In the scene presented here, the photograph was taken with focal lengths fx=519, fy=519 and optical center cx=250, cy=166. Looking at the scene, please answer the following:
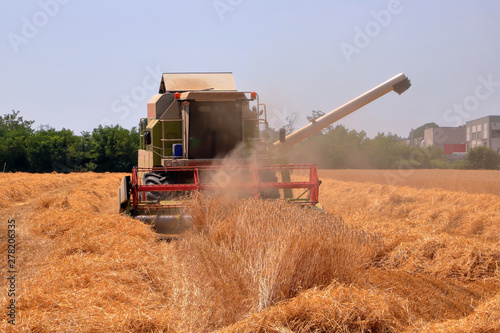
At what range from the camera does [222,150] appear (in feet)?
40.4

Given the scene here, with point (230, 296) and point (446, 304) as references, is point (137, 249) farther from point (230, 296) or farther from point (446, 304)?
point (446, 304)

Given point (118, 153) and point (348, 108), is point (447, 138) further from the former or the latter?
point (348, 108)

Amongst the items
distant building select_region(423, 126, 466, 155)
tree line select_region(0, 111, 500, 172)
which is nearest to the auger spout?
tree line select_region(0, 111, 500, 172)

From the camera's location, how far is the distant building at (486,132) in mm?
79562

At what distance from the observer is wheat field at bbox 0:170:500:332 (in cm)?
423

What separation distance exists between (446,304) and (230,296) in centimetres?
223

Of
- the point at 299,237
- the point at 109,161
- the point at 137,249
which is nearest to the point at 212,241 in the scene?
the point at 137,249

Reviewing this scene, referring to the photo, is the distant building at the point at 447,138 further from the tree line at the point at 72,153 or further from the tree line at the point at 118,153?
the tree line at the point at 72,153

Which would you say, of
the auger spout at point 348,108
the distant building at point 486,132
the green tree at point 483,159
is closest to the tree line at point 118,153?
the green tree at point 483,159

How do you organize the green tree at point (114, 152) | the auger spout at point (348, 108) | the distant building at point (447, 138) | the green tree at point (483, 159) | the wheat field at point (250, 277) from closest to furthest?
1. the wheat field at point (250, 277)
2. the auger spout at point (348, 108)
3. the green tree at point (483, 159)
4. the green tree at point (114, 152)
5. the distant building at point (447, 138)

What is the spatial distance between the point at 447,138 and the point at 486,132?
3125cm

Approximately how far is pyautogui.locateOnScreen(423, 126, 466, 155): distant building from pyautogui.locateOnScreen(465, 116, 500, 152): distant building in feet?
42.0

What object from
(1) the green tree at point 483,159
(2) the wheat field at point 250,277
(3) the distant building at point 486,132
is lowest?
(2) the wheat field at point 250,277

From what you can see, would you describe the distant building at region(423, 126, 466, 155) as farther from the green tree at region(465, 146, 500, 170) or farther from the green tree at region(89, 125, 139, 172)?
the green tree at region(89, 125, 139, 172)
